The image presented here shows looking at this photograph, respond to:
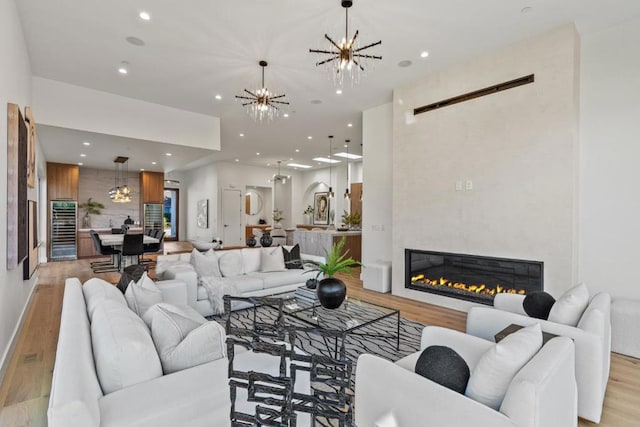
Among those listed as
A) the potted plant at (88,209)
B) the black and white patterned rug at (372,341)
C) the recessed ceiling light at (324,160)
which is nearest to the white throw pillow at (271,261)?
the black and white patterned rug at (372,341)

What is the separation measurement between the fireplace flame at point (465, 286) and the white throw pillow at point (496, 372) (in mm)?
3001

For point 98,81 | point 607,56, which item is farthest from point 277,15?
point 607,56

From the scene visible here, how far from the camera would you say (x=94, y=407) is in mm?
1160

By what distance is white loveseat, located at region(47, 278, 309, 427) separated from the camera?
41.9 inches

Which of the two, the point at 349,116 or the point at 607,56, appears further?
the point at 349,116

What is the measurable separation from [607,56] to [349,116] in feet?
13.6

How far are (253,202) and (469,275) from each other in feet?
36.0

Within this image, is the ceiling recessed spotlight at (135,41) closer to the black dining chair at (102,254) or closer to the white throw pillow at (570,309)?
the black dining chair at (102,254)

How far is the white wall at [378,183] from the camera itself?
5.95 metres

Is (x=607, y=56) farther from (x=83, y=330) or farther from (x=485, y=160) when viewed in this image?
(x=83, y=330)

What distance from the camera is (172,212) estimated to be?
579 inches

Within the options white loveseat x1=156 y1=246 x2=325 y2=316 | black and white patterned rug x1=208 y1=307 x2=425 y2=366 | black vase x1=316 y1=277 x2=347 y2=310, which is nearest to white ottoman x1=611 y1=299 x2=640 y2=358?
black and white patterned rug x1=208 y1=307 x2=425 y2=366

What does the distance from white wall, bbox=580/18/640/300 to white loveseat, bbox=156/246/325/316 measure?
A: 140 inches

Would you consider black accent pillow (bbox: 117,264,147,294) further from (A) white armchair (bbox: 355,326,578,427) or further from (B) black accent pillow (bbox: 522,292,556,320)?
(B) black accent pillow (bbox: 522,292,556,320)
